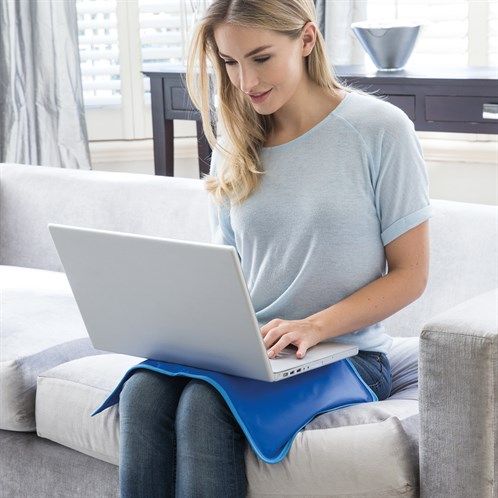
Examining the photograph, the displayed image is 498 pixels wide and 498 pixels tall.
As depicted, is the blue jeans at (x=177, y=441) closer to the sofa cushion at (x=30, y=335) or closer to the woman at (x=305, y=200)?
the woman at (x=305, y=200)

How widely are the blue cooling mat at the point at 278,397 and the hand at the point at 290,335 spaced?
0.06 m

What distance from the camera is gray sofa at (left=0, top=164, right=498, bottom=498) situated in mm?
1536

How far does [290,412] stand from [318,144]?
480 mm

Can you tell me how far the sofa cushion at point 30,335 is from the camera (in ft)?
6.56

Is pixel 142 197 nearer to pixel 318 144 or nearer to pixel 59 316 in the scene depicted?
pixel 59 316

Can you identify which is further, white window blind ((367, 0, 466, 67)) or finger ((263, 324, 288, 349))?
white window blind ((367, 0, 466, 67))

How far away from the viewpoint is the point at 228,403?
1.58 meters

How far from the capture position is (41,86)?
3.84 m

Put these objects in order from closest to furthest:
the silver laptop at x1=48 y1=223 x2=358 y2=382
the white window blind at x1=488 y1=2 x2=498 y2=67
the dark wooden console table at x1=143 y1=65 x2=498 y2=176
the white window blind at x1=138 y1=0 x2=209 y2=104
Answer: the silver laptop at x1=48 y1=223 x2=358 y2=382 → the dark wooden console table at x1=143 y1=65 x2=498 y2=176 → the white window blind at x1=488 y1=2 x2=498 y2=67 → the white window blind at x1=138 y1=0 x2=209 y2=104

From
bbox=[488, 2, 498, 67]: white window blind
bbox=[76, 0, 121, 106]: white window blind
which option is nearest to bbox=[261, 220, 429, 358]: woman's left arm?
bbox=[488, 2, 498, 67]: white window blind

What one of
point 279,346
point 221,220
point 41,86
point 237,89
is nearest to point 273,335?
point 279,346

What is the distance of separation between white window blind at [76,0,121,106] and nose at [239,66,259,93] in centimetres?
232

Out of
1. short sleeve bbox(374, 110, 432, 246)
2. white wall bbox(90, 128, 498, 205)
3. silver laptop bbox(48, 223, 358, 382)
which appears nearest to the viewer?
silver laptop bbox(48, 223, 358, 382)

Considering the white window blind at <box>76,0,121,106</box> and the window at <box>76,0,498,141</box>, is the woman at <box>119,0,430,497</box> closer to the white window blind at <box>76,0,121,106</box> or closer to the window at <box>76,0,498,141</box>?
the window at <box>76,0,498,141</box>
